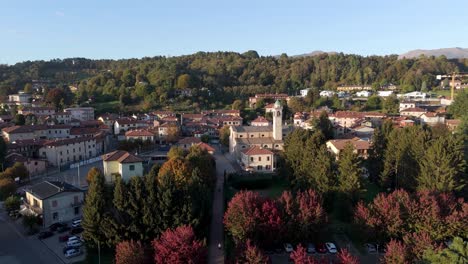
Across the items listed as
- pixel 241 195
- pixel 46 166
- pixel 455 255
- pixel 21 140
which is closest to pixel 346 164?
pixel 241 195

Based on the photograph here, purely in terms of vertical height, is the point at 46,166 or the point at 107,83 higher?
the point at 107,83

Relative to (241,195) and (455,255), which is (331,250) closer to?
(241,195)

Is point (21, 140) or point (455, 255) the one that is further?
point (21, 140)

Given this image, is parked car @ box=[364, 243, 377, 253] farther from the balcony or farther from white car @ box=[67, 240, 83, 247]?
the balcony

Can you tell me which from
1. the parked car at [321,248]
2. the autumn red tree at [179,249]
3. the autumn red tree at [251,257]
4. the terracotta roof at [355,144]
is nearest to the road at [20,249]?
the autumn red tree at [179,249]

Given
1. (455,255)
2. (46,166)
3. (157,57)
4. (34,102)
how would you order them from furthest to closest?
(157,57)
(34,102)
(46,166)
(455,255)

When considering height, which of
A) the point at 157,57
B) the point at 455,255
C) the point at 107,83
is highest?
the point at 157,57

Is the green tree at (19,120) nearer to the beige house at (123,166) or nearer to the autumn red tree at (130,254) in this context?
the beige house at (123,166)
